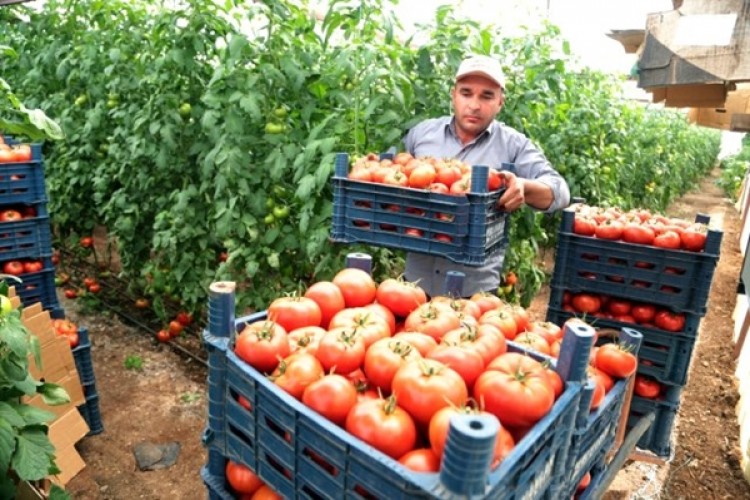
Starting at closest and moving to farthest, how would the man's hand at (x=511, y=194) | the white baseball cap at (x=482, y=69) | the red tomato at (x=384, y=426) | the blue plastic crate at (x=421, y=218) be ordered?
the red tomato at (x=384, y=426) → the blue plastic crate at (x=421, y=218) → the man's hand at (x=511, y=194) → the white baseball cap at (x=482, y=69)

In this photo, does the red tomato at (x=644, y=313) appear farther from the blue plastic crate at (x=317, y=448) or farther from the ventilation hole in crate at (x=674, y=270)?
the blue plastic crate at (x=317, y=448)

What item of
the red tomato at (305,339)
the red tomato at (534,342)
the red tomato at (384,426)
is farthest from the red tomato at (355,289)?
the red tomato at (384,426)

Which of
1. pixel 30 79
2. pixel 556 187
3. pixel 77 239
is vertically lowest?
pixel 77 239

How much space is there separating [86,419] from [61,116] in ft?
10.5

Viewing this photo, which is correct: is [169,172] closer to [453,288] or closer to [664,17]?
[453,288]

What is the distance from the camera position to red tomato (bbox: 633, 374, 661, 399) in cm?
269

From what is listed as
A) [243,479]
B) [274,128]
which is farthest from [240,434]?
[274,128]

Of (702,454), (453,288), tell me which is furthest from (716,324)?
(453,288)

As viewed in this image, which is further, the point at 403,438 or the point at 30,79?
the point at 30,79

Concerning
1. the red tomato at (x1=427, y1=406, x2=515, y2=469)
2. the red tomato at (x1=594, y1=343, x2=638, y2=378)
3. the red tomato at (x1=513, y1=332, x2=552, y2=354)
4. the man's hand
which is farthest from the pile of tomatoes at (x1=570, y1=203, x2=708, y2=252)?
the red tomato at (x1=427, y1=406, x2=515, y2=469)

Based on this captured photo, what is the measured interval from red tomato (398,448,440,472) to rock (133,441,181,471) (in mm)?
2780

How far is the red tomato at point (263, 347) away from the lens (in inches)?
55.7

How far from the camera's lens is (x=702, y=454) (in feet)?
13.1

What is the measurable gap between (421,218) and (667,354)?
53.4 inches
